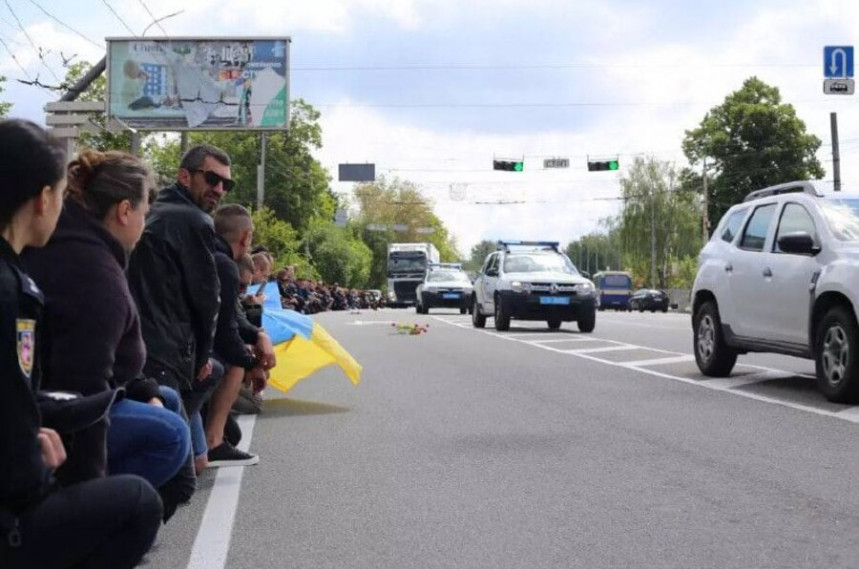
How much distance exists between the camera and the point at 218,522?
215 inches

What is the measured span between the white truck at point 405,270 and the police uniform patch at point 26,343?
211ft

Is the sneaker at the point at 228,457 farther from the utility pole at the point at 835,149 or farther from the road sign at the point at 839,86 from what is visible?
the utility pole at the point at 835,149

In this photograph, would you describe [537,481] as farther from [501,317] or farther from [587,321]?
A: [501,317]

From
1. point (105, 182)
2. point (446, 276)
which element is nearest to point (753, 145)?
point (446, 276)

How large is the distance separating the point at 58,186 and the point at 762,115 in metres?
69.6

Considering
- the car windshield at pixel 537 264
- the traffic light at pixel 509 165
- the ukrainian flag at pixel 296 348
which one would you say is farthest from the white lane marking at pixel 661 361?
the traffic light at pixel 509 165

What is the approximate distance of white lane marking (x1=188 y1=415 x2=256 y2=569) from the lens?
4.74 m

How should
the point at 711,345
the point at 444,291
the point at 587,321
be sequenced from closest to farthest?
the point at 711,345, the point at 587,321, the point at 444,291

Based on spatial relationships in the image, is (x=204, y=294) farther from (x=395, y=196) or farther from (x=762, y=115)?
(x=395, y=196)

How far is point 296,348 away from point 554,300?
42.9 feet

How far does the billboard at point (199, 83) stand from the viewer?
37656mm

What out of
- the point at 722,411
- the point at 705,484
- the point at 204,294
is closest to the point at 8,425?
the point at 204,294

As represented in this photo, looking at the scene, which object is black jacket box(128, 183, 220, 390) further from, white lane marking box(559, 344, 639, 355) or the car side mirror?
white lane marking box(559, 344, 639, 355)

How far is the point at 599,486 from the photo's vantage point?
6.17 metres
